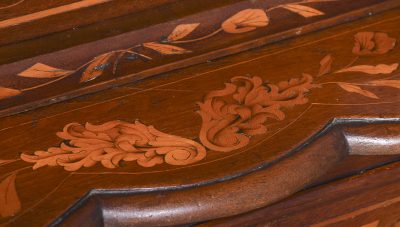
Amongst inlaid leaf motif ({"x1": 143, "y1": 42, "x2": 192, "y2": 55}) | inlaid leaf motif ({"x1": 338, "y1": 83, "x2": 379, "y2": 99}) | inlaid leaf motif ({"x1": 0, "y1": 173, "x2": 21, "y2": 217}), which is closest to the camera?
inlaid leaf motif ({"x1": 0, "y1": 173, "x2": 21, "y2": 217})

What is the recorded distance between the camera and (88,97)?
120cm

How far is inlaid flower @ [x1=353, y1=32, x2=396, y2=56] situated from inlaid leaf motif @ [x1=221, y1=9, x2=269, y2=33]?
0.15 m

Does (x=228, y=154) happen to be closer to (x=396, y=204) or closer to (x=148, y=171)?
(x=148, y=171)

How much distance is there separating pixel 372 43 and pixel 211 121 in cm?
30

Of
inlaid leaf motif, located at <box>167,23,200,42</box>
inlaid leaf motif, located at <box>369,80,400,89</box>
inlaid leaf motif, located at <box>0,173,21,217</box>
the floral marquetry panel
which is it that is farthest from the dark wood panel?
inlaid leaf motif, located at <box>167,23,200,42</box>

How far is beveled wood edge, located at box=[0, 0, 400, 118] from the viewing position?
1.20m

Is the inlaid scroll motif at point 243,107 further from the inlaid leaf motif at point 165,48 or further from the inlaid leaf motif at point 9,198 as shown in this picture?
the inlaid leaf motif at point 9,198

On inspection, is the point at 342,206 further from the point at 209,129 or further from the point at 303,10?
the point at 303,10

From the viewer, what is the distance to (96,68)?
1252 mm

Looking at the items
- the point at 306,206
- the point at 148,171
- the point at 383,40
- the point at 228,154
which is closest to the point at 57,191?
the point at 148,171

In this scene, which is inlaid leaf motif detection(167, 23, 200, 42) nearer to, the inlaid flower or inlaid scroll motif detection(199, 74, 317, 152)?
inlaid scroll motif detection(199, 74, 317, 152)

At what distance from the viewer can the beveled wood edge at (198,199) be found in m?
1.02

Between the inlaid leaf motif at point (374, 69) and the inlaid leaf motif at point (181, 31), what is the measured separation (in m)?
0.24

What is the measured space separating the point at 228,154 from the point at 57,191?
0.70 feet
